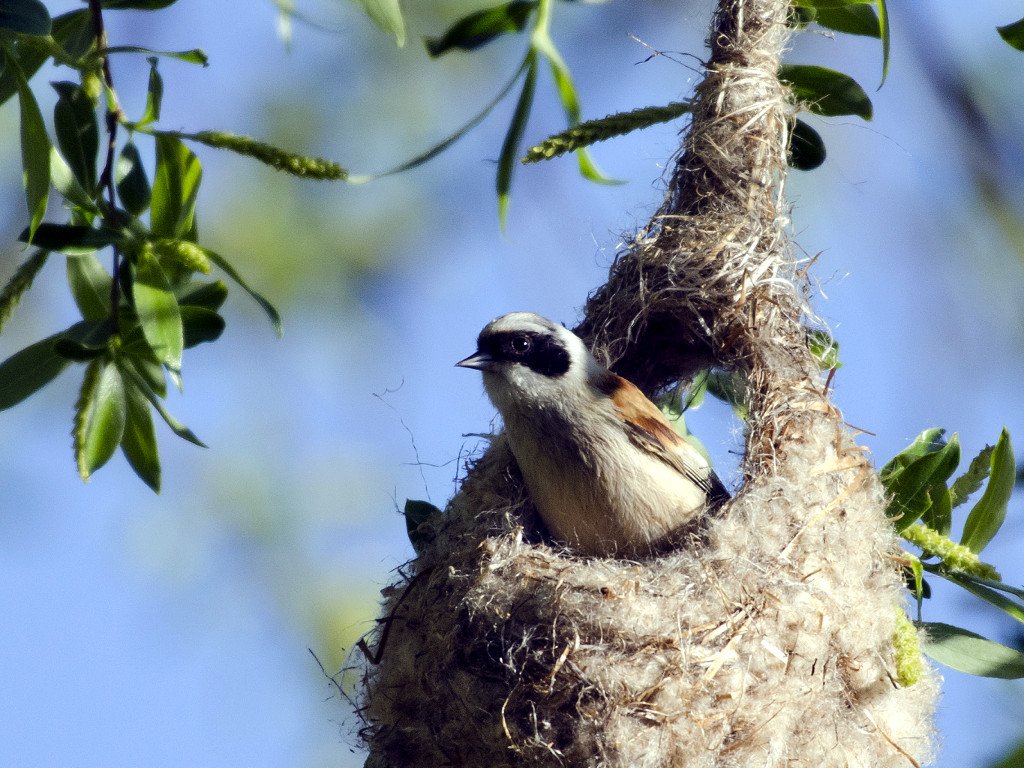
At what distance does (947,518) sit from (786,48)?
167 centimetres

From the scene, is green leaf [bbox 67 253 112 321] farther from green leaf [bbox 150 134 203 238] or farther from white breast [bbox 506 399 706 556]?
white breast [bbox 506 399 706 556]

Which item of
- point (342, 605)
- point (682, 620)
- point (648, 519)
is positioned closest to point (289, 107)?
point (342, 605)

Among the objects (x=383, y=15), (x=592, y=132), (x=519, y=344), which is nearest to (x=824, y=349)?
(x=519, y=344)

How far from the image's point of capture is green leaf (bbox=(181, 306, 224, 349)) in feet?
8.52

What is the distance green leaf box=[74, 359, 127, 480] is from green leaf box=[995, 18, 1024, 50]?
88.7 inches

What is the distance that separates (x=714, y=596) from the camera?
3.00 metres

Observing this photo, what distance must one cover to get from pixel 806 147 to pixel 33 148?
2.61 meters

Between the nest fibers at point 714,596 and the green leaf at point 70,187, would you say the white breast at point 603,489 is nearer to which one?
the nest fibers at point 714,596

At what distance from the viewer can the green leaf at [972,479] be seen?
10.9 feet

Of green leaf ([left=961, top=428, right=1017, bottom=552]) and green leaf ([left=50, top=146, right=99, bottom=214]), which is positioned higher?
green leaf ([left=50, top=146, right=99, bottom=214])

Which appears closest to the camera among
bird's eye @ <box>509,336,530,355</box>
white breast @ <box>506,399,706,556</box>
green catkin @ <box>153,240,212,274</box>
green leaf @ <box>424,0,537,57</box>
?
green catkin @ <box>153,240,212,274</box>

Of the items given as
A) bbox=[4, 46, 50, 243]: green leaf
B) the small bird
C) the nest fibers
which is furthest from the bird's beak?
bbox=[4, 46, 50, 243]: green leaf

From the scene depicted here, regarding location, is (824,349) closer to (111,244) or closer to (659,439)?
(659,439)

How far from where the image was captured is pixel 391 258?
19.7 ft
